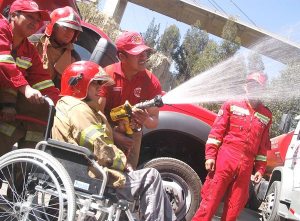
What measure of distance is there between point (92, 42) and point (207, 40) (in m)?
23.1

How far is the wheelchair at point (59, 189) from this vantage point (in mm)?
3496

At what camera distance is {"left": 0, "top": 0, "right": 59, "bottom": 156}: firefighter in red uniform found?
164 inches

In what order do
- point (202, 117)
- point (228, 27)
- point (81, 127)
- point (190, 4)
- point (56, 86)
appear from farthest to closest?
point (190, 4), point (228, 27), point (202, 117), point (56, 86), point (81, 127)

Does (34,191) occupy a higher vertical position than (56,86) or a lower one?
lower

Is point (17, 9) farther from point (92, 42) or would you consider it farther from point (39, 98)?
point (92, 42)

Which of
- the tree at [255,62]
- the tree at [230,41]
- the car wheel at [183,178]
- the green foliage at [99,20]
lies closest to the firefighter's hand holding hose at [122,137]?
the car wheel at [183,178]

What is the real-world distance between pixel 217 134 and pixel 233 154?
277mm

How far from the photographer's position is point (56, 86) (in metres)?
4.92

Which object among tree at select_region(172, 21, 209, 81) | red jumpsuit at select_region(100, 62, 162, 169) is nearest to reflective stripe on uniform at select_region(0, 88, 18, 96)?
red jumpsuit at select_region(100, 62, 162, 169)

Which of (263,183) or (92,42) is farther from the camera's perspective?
(263,183)

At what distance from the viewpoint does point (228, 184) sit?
206 inches

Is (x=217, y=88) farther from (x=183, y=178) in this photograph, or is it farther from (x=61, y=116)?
(x=61, y=116)

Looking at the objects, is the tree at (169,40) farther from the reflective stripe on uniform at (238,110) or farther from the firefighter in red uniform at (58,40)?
the firefighter in red uniform at (58,40)

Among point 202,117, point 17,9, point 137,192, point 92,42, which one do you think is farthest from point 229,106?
point 17,9
